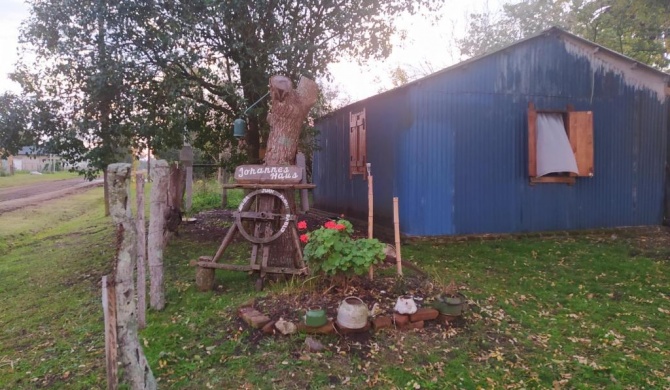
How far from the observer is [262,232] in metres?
5.59

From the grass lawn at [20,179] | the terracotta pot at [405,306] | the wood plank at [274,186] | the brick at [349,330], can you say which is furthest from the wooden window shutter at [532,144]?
the grass lawn at [20,179]

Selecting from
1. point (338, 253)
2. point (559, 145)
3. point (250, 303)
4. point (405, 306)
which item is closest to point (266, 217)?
point (250, 303)

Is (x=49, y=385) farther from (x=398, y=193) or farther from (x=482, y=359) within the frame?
(x=398, y=193)

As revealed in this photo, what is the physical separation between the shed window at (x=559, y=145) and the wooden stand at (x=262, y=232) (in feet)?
17.9

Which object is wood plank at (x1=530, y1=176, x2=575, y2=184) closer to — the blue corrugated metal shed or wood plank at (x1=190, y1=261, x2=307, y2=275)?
the blue corrugated metal shed

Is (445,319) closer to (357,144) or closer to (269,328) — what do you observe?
(269,328)

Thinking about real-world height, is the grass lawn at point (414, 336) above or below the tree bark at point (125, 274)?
below

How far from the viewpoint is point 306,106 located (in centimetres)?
602

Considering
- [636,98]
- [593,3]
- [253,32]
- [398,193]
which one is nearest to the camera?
[253,32]

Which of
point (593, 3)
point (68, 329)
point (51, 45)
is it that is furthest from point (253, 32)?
point (593, 3)

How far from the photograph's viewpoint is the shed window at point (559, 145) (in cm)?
868

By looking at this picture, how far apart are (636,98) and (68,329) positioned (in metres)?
10.9

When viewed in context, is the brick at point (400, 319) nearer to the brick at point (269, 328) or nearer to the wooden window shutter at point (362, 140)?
the brick at point (269, 328)

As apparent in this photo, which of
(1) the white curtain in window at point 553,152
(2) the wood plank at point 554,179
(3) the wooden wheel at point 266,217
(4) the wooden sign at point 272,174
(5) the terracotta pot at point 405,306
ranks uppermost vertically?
(1) the white curtain in window at point 553,152
